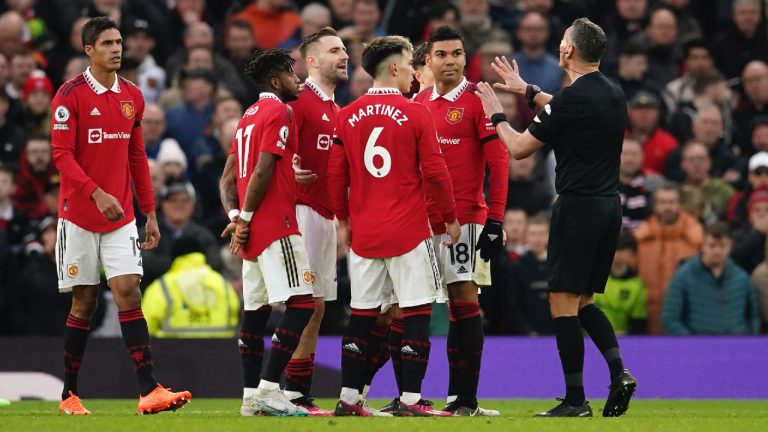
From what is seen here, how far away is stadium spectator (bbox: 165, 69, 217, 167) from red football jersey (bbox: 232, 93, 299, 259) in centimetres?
746

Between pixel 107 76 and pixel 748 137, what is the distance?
9811 millimetres

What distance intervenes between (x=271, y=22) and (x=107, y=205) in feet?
32.1

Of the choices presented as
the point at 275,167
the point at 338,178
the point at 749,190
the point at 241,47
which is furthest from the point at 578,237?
the point at 241,47

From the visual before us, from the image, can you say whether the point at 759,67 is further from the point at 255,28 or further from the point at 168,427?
the point at 168,427

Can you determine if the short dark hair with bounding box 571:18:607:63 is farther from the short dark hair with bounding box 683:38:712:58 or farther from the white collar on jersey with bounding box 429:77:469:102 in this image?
the short dark hair with bounding box 683:38:712:58

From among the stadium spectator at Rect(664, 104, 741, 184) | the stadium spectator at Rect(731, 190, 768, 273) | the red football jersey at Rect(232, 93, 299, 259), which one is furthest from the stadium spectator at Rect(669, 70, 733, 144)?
the red football jersey at Rect(232, 93, 299, 259)

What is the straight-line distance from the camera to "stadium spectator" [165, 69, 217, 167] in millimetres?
18688

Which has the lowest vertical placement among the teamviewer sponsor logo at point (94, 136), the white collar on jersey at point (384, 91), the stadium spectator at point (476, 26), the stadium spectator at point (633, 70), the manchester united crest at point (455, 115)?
the teamviewer sponsor logo at point (94, 136)

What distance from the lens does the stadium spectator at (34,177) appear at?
17.0 meters

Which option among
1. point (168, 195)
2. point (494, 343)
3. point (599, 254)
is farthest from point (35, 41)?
point (599, 254)

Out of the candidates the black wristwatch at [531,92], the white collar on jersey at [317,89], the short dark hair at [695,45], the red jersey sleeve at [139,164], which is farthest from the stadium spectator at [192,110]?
the black wristwatch at [531,92]

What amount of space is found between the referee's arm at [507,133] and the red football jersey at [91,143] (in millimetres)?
2646

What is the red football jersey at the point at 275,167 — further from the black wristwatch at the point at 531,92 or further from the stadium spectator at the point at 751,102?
the stadium spectator at the point at 751,102

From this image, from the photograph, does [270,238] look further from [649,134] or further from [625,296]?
[649,134]
